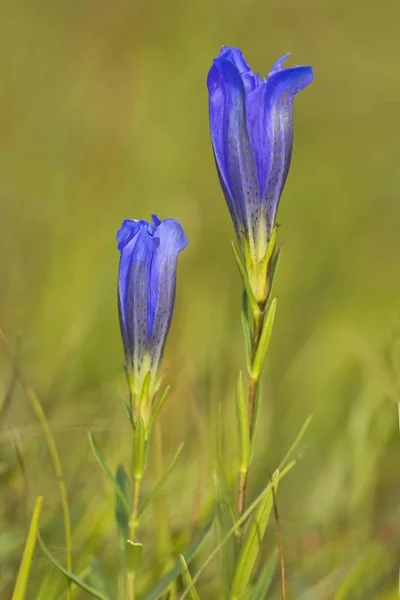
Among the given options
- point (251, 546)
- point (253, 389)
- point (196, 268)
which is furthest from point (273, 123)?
point (196, 268)

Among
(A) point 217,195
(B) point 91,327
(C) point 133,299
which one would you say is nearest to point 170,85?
(A) point 217,195

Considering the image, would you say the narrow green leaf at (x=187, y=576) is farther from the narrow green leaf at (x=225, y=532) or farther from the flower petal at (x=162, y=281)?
the flower petal at (x=162, y=281)

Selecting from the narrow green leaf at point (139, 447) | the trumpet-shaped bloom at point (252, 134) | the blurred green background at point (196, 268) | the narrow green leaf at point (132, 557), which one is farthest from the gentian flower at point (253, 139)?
the blurred green background at point (196, 268)

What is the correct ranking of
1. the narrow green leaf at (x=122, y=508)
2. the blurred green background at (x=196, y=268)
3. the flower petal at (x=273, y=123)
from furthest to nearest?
1. the blurred green background at (x=196, y=268)
2. the narrow green leaf at (x=122, y=508)
3. the flower petal at (x=273, y=123)

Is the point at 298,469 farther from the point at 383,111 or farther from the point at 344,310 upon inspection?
the point at 383,111

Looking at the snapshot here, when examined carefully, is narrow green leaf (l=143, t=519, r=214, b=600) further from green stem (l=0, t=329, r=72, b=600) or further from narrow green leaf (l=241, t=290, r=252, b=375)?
narrow green leaf (l=241, t=290, r=252, b=375)
